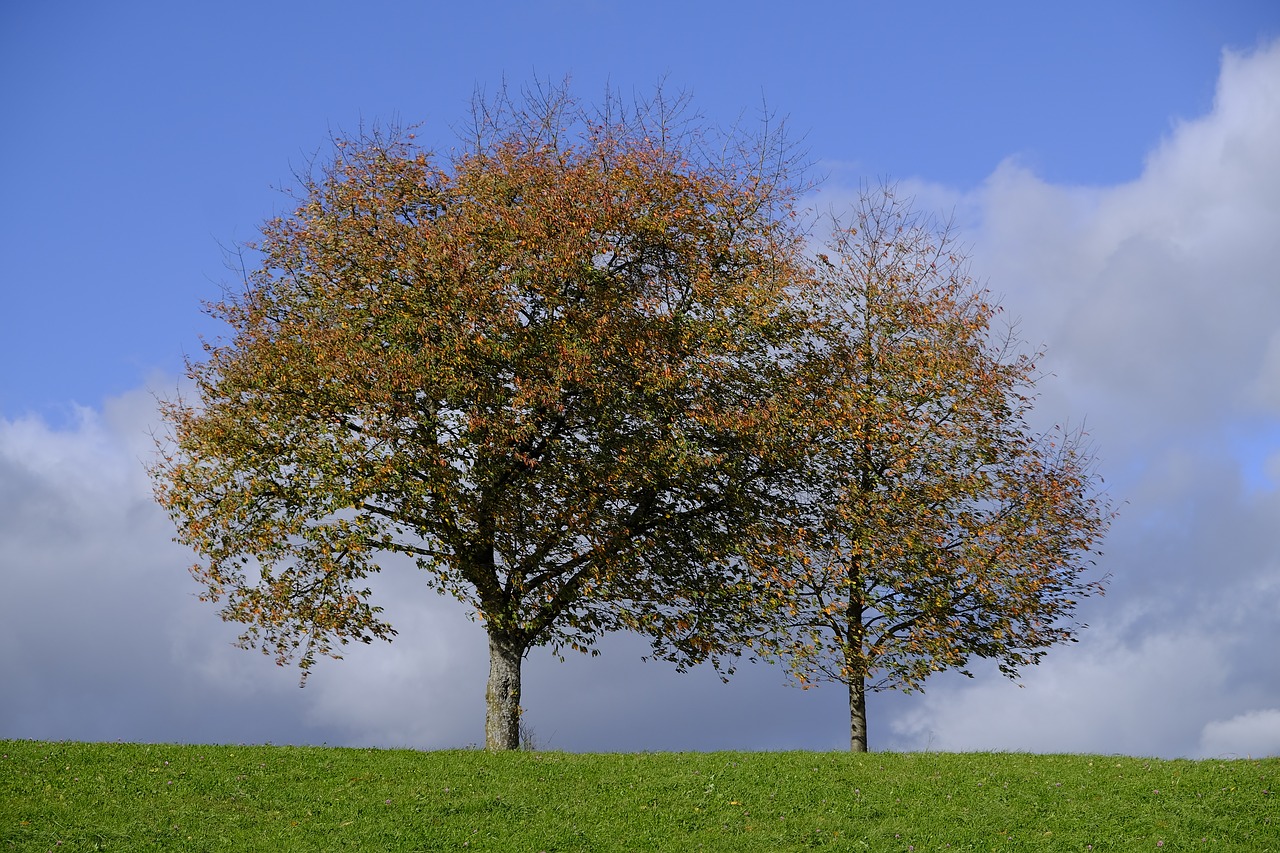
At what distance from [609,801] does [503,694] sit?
20.0 feet

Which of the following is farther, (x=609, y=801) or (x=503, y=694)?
(x=503, y=694)

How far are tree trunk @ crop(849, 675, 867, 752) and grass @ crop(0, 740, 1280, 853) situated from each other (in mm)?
1933

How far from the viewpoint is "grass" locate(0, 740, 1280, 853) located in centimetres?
1897

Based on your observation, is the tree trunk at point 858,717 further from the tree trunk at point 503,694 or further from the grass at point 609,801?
the tree trunk at point 503,694

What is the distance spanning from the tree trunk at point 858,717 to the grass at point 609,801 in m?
1.93

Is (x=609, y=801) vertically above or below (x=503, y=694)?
below

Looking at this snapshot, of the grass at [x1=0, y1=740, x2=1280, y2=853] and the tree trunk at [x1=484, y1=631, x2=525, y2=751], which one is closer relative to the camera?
the grass at [x1=0, y1=740, x2=1280, y2=853]

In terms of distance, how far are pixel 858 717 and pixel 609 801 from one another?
7.79 metres

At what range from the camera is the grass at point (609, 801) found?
62.2 feet

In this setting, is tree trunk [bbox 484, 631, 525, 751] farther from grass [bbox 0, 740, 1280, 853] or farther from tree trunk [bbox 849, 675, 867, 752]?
tree trunk [bbox 849, 675, 867, 752]

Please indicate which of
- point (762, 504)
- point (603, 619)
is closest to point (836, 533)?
point (762, 504)

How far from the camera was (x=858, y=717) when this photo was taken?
25.8 m

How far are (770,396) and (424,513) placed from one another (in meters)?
8.55

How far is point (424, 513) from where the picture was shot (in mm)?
25297
